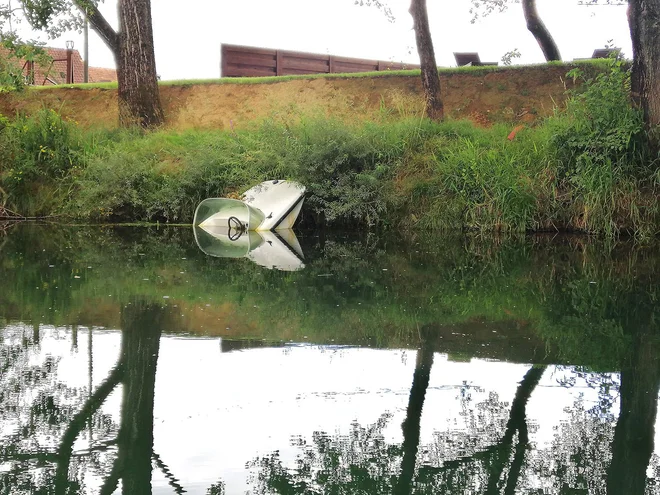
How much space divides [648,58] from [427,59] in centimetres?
A: 533

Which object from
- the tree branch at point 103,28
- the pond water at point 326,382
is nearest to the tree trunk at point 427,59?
the tree branch at point 103,28

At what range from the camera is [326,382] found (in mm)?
4219

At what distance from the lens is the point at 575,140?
1291 centimetres

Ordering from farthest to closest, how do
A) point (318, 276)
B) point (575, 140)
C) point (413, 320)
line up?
point (575, 140) → point (318, 276) → point (413, 320)

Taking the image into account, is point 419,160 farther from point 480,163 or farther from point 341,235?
point 341,235

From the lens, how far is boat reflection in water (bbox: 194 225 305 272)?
30.8 feet

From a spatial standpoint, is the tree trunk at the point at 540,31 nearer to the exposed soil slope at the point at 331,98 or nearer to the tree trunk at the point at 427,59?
the exposed soil slope at the point at 331,98

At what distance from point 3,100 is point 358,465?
68.0 ft

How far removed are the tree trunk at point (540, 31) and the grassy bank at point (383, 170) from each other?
4792mm

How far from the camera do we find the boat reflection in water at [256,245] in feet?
30.8

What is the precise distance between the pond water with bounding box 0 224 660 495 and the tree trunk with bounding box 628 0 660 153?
490 cm

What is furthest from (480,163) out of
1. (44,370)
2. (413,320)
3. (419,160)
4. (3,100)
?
(3,100)

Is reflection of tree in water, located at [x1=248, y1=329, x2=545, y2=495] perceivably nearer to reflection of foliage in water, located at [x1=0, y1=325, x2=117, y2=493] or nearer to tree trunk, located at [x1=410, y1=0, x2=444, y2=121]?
reflection of foliage in water, located at [x1=0, y1=325, x2=117, y2=493]

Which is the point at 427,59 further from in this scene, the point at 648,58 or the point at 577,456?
the point at 577,456
